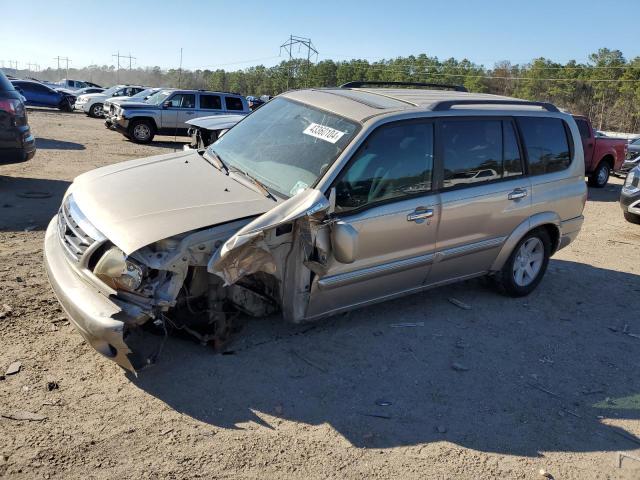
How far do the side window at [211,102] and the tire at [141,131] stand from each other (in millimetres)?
1964

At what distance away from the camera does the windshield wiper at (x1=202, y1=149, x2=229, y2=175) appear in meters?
4.54

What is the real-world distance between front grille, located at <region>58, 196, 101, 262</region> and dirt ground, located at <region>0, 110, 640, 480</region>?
0.70 meters

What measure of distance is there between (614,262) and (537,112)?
312 centimetres

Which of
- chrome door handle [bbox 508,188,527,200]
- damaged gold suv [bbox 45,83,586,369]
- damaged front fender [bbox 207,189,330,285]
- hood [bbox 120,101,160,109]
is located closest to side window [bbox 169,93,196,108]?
hood [bbox 120,101,160,109]

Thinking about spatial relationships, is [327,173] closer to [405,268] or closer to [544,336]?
[405,268]

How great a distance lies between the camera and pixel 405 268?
4.56 meters

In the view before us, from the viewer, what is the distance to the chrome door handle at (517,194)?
17.0 feet

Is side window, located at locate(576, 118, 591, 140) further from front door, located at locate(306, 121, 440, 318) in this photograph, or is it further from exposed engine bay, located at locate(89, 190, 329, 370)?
exposed engine bay, located at locate(89, 190, 329, 370)

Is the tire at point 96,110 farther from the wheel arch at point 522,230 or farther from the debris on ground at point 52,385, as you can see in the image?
the debris on ground at point 52,385

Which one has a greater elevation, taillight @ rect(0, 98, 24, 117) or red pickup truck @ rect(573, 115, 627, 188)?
taillight @ rect(0, 98, 24, 117)

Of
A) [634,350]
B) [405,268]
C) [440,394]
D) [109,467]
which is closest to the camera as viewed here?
[109,467]

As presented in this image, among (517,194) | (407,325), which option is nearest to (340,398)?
(407,325)

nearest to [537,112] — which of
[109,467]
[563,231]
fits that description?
[563,231]

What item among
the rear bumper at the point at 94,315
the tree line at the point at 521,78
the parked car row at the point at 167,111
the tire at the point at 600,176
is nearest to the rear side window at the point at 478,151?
the rear bumper at the point at 94,315
